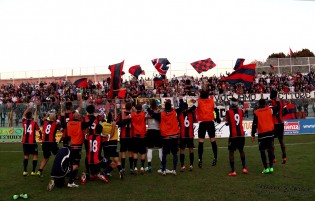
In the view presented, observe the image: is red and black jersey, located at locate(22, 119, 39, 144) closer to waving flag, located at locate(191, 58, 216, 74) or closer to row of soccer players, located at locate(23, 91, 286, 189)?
row of soccer players, located at locate(23, 91, 286, 189)

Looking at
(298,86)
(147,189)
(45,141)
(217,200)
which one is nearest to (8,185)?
(45,141)

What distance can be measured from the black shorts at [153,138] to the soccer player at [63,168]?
106 inches

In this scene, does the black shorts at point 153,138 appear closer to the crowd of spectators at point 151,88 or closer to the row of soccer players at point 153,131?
the row of soccer players at point 153,131

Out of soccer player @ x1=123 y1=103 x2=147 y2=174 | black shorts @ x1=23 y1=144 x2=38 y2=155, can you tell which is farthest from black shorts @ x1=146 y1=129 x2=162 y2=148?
black shorts @ x1=23 y1=144 x2=38 y2=155

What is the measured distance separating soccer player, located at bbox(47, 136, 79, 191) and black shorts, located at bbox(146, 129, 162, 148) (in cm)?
270

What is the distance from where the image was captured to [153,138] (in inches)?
457

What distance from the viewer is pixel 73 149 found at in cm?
1065

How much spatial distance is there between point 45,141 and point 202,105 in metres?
5.53

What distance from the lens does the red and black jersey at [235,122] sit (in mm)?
10617

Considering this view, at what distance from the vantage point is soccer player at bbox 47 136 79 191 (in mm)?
9602

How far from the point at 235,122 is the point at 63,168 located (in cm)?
534

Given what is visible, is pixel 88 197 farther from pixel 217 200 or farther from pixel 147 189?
pixel 217 200

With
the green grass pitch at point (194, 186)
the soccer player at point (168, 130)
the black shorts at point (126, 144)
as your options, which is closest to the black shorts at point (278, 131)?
the green grass pitch at point (194, 186)

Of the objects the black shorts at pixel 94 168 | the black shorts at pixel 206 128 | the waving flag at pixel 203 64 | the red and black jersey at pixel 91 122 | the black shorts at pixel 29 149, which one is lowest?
the black shorts at pixel 94 168
